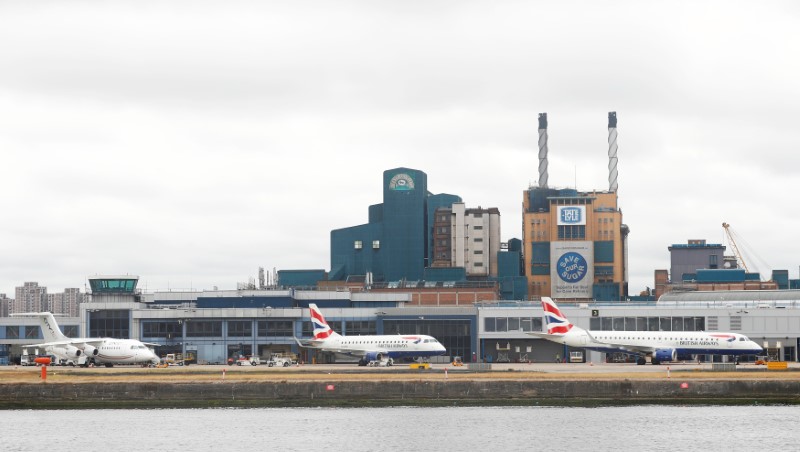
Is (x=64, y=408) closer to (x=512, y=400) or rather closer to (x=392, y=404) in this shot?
(x=392, y=404)

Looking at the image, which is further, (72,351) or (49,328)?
(49,328)

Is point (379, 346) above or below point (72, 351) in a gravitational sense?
above

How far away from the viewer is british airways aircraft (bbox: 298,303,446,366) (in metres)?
134

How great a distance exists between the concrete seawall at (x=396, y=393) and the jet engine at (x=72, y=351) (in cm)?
3740

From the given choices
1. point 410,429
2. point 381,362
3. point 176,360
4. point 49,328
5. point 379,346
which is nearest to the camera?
point 410,429

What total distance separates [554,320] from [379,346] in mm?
22227

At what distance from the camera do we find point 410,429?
79.1 m

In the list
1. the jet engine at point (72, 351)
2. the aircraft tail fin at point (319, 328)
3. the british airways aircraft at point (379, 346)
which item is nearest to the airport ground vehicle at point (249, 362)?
the british airways aircraft at point (379, 346)

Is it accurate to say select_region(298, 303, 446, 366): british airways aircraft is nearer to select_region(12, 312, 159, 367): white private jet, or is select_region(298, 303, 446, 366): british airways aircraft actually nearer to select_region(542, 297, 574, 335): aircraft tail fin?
select_region(542, 297, 574, 335): aircraft tail fin

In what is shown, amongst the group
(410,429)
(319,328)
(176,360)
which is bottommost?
(410,429)

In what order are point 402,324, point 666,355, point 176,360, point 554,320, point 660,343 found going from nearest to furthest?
point 666,355 → point 660,343 → point 554,320 → point 176,360 → point 402,324

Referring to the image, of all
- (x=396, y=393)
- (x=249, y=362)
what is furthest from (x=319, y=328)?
(x=396, y=393)

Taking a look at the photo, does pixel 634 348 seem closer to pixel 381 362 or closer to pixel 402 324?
pixel 381 362

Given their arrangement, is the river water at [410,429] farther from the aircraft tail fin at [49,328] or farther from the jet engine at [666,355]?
the aircraft tail fin at [49,328]
